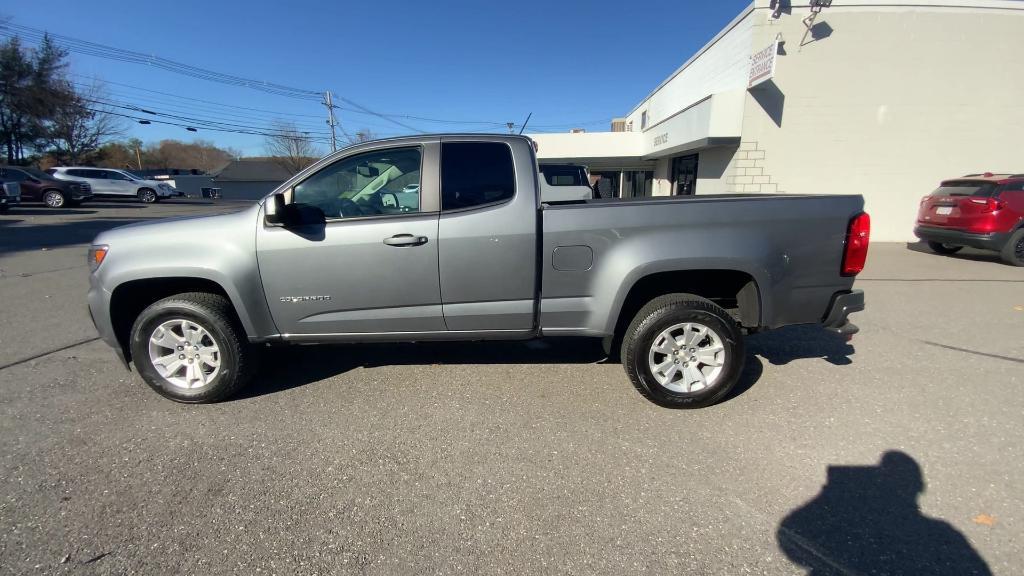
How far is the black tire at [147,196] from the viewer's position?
1030 inches

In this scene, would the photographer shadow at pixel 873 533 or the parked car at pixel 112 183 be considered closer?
the photographer shadow at pixel 873 533

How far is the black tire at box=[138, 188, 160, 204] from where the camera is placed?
2617 cm

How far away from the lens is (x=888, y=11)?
11.3 meters

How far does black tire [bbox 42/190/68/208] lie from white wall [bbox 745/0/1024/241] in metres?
→ 28.2

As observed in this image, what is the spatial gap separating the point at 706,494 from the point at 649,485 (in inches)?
11.8

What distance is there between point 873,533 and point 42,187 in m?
29.0

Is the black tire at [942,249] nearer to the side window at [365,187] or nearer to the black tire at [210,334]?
the side window at [365,187]

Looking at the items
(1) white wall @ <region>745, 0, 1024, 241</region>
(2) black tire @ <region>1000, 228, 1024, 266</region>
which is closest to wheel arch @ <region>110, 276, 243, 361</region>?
(2) black tire @ <region>1000, 228, 1024, 266</region>

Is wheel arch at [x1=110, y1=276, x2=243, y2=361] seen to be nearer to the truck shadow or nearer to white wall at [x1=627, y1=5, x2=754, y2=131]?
the truck shadow

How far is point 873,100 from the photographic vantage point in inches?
463

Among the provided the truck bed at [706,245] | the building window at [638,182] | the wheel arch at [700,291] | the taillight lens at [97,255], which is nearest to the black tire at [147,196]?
the building window at [638,182]

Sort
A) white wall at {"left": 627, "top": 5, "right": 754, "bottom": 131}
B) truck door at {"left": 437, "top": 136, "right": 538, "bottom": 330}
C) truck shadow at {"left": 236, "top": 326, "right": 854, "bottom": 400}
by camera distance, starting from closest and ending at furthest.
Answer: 1. truck door at {"left": 437, "top": 136, "right": 538, "bottom": 330}
2. truck shadow at {"left": 236, "top": 326, "right": 854, "bottom": 400}
3. white wall at {"left": 627, "top": 5, "right": 754, "bottom": 131}

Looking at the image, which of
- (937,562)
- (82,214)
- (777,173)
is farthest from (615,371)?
(82,214)

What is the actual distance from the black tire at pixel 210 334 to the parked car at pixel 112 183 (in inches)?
1086
